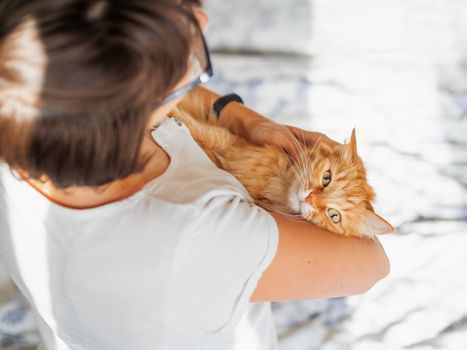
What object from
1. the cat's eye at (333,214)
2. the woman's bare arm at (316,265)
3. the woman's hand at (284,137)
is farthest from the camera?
the woman's hand at (284,137)

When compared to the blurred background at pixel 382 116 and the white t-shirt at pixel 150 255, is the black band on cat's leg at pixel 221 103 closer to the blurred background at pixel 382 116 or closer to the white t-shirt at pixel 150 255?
the blurred background at pixel 382 116

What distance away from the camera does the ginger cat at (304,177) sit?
1355mm

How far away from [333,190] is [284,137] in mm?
225

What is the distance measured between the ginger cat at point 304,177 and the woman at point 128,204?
176mm

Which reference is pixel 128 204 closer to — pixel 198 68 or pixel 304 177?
pixel 198 68

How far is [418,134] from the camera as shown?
190 centimetres

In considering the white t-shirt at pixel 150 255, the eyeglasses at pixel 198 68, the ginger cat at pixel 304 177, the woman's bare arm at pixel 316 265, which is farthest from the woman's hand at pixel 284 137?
the eyeglasses at pixel 198 68

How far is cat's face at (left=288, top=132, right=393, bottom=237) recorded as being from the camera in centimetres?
134

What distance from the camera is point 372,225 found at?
4.20 ft

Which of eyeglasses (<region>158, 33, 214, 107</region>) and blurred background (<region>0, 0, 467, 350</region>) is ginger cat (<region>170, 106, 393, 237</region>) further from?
eyeglasses (<region>158, 33, 214, 107</region>)

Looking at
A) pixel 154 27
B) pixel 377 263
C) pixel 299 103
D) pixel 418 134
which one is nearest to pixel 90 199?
pixel 154 27

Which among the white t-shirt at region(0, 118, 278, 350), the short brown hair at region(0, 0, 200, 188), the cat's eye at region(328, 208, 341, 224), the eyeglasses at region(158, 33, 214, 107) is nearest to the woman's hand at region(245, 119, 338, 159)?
the cat's eye at region(328, 208, 341, 224)

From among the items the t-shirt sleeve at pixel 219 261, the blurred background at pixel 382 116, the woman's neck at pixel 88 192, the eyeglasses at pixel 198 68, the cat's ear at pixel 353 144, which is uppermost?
the eyeglasses at pixel 198 68

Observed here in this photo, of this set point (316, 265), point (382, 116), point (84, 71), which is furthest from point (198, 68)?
point (382, 116)
